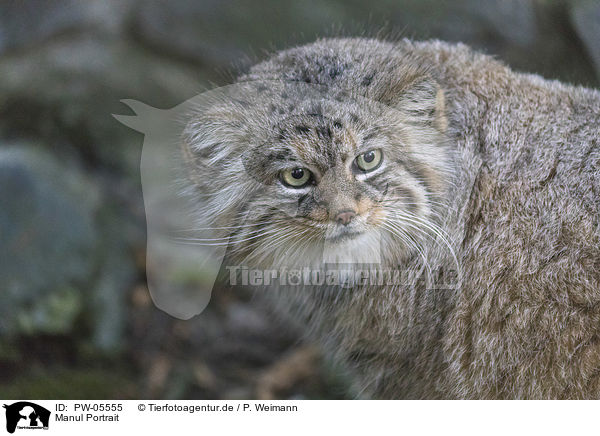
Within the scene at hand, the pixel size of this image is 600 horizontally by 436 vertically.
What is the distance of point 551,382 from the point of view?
7.20ft

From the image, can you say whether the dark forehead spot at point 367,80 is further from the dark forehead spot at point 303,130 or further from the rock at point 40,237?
the rock at point 40,237

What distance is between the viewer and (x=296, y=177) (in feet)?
6.66

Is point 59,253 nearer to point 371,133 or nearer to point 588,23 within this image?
point 371,133

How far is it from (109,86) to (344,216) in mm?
1141

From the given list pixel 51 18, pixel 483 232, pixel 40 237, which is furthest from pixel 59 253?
pixel 483 232

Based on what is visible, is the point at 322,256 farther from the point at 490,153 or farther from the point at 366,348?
the point at 490,153

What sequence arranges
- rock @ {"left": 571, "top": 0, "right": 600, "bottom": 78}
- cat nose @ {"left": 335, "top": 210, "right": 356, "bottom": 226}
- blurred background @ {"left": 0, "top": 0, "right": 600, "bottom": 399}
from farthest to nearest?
blurred background @ {"left": 0, "top": 0, "right": 600, "bottom": 399}, rock @ {"left": 571, "top": 0, "right": 600, "bottom": 78}, cat nose @ {"left": 335, "top": 210, "right": 356, "bottom": 226}

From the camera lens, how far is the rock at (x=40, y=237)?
8.44ft

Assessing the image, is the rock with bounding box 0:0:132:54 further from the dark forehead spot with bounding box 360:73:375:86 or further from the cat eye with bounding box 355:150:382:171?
the cat eye with bounding box 355:150:382:171

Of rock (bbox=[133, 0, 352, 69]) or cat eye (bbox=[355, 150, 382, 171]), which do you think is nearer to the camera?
cat eye (bbox=[355, 150, 382, 171])
